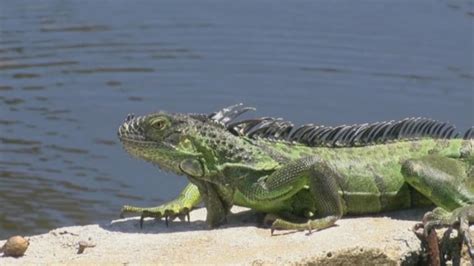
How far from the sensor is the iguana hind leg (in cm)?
870

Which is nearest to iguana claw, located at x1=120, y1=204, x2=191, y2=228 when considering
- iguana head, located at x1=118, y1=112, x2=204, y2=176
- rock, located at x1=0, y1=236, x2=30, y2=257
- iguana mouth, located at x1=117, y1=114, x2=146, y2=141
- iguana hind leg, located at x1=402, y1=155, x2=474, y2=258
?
iguana head, located at x1=118, y1=112, x2=204, y2=176

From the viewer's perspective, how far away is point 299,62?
51.7ft

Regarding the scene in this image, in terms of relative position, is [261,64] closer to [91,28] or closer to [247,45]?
[247,45]

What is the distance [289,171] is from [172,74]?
680 cm

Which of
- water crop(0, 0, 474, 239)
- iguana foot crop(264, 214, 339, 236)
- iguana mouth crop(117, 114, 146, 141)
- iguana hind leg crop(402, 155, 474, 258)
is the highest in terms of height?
iguana mouth crop(117, 114, 146, 141)

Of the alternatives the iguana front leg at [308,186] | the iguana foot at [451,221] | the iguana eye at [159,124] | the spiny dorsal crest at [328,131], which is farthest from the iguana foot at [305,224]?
the iguana eye at [159,124]

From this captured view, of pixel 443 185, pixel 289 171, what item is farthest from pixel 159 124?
pixel 443 185

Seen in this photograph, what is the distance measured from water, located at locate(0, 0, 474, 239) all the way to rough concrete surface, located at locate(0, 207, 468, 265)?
259 cm

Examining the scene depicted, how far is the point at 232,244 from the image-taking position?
334 inches

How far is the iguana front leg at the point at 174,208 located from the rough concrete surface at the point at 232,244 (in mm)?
83

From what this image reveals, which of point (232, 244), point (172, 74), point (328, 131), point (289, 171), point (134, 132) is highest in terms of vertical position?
point (134, 132)

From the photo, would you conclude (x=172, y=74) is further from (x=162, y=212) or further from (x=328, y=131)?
(x=162, y=212)

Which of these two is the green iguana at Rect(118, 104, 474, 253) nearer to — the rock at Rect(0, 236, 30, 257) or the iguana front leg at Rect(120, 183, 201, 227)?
the iguana front leg at Rect(120, 183, 201, 227)

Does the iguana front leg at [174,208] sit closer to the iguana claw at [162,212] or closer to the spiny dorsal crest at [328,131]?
the iguana claw at [162,212]
